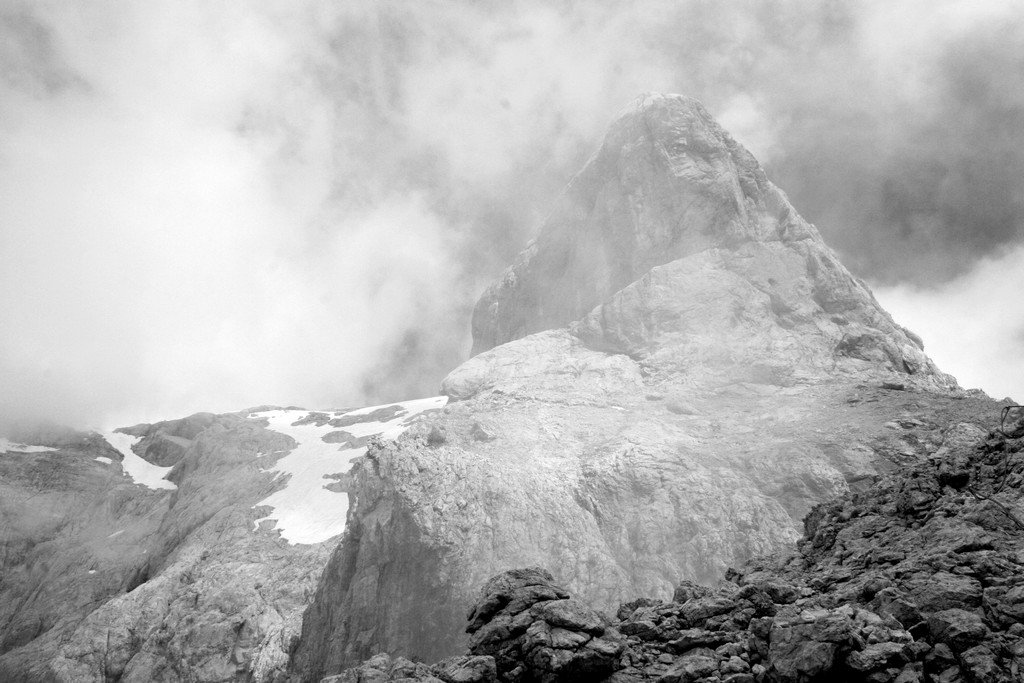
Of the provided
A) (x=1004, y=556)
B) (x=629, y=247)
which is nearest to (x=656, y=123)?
(x=629, y=247)

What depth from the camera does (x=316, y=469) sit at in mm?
84312

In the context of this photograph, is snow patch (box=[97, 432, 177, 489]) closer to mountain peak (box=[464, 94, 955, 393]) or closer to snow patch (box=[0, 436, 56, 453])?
snow patch (box=[0, 436, 56, 453])

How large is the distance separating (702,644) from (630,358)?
42.3 m

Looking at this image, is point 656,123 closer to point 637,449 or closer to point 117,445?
point 637,449

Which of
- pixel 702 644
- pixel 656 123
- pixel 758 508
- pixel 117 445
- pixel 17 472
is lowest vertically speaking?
pixel 702 644

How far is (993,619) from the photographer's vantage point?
50.3ft

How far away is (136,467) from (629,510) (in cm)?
11412

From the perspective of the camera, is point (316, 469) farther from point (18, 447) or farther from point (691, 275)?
point (18, 447)

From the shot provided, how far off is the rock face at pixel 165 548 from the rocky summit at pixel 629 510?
15.9 inches

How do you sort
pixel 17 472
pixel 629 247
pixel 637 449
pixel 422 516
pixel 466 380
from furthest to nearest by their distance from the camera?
pixel 17 472 → pixel 629 247 → pixel 466 380 → pixel 637 449 → pixel 422 516

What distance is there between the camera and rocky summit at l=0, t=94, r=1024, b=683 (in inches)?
706

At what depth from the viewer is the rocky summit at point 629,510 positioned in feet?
58.8

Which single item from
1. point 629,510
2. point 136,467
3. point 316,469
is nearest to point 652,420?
point 629,510

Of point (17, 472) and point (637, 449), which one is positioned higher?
point (17, 472)
